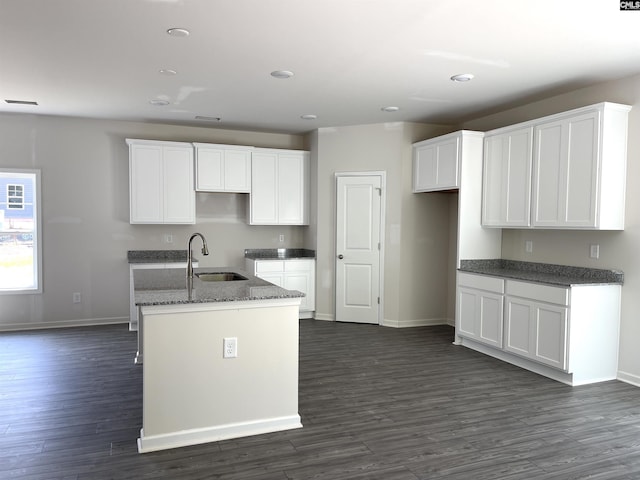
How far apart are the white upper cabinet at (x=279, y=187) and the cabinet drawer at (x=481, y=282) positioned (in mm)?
2610

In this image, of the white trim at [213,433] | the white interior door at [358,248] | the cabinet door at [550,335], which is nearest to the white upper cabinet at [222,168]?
the white interior door at [358,248]

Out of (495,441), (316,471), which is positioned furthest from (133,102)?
(495,441)

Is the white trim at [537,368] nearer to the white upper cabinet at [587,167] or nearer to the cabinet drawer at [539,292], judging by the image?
the cabinet drawer at [539,292]

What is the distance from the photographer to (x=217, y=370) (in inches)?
121

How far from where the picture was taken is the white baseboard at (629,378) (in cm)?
410

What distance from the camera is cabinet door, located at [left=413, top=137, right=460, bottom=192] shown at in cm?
547

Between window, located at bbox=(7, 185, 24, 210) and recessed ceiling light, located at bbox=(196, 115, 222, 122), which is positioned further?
recessed ceiling light, located at bbox=(196, 115, 222, 122)

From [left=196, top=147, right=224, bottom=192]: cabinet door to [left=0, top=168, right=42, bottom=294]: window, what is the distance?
2.03 m

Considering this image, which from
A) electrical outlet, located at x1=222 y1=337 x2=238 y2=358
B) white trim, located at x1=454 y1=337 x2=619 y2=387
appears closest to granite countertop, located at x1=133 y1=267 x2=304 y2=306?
electrical outlet, located at x1=222 y1=337 x2=238 y2=358

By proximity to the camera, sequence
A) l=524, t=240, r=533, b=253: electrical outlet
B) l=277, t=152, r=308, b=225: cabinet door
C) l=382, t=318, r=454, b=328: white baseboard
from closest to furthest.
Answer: l=524, t=240, r=533, b=253: electrical outlet
l=382, t=318, r=454, b=328: white baseboard
l=277, t=152, r=308, b=225: cabinet door

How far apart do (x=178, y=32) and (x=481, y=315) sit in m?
3.95

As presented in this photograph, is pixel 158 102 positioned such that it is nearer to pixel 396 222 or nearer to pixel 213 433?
pixel 396 222

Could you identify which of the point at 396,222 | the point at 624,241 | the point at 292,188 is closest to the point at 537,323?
the point at 624,241

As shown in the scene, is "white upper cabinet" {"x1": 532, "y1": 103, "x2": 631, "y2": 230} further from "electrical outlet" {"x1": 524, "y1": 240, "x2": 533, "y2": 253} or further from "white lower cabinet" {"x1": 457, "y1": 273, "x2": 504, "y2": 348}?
"white lower cabinet" {"x1": 457, "y1": 273, "x2": 504, "y2": 348}
